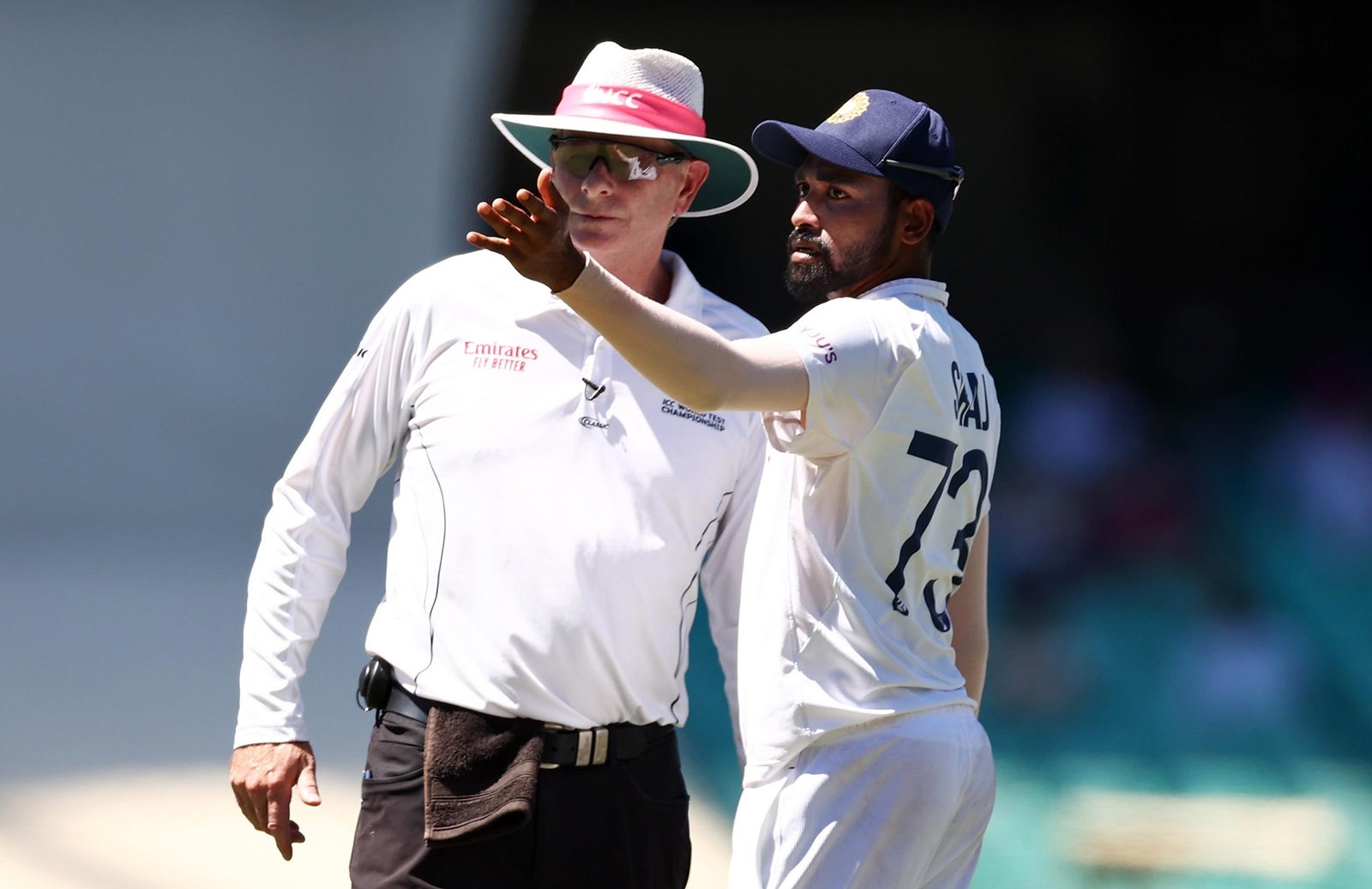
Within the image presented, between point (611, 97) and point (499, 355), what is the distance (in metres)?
0.42

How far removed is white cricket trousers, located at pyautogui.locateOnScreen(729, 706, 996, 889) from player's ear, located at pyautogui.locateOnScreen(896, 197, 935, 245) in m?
0.56

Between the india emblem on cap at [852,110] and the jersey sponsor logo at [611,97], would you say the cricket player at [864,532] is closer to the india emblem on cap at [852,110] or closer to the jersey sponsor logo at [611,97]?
the india emblem on cap at [852,110]

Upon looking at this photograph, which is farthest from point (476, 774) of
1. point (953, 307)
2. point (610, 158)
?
point (953, 307)

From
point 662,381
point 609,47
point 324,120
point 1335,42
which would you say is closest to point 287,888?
point 609,47

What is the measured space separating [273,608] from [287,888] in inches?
64.7

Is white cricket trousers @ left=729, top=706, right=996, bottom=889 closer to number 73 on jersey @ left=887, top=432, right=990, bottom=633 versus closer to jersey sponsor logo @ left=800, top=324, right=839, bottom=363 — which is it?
number 73 on jersey @ left=887, top=432, right=990, bottom=633

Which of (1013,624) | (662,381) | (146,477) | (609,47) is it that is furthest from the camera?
(146,477)

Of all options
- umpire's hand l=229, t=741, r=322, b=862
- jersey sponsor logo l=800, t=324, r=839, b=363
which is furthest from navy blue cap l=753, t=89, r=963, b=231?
umpire's hand l=229, t=741, r=322, b=862

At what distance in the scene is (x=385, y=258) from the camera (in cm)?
697

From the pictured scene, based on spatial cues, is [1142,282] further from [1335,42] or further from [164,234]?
[164,234]

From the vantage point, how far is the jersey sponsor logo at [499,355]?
7.02 feet

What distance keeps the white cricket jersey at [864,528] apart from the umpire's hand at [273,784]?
0.60 m

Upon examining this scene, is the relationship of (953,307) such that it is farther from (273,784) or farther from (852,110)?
(273,784)

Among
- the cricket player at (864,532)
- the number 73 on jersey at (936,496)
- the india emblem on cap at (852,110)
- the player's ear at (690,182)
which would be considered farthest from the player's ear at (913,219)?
the player's ear at (690,182)
